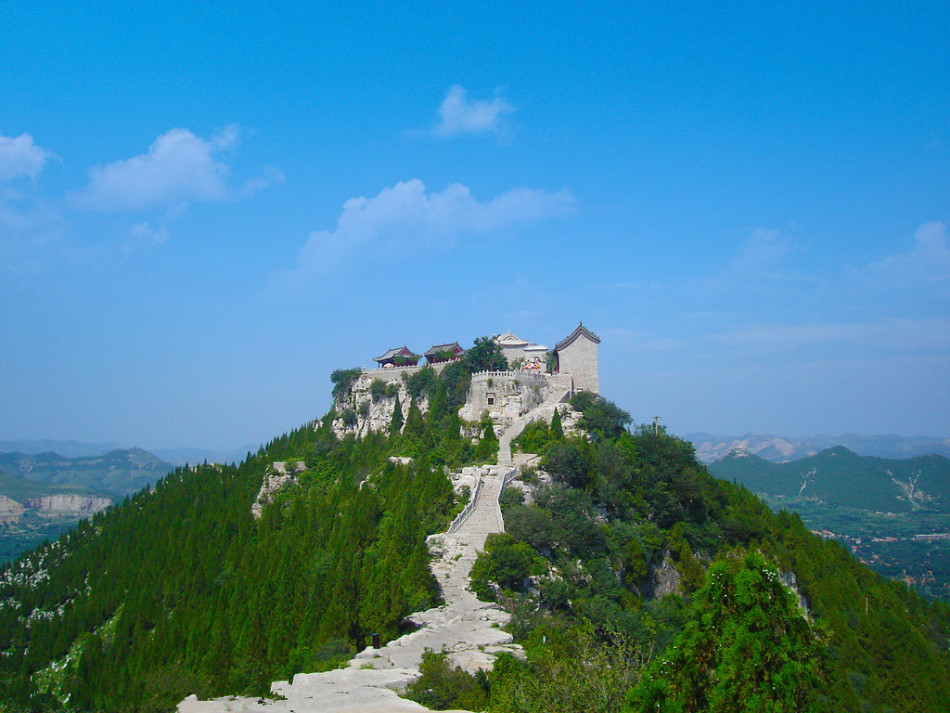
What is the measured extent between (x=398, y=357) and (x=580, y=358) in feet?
48.0

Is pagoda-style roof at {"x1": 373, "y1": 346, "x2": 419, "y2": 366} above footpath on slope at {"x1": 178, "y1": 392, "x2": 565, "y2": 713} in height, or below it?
above

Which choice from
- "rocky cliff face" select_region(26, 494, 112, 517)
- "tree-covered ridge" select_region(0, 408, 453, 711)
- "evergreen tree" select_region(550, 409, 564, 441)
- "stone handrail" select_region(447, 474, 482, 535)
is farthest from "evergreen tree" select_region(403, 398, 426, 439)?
"rocky cliff face" select_region(26, 494, 112, 517)

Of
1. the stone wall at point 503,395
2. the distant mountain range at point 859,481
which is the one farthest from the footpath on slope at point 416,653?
the distant mountain range at point 859,481

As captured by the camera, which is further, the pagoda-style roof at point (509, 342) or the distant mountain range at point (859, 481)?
the distant mountain range at point (859, 481)

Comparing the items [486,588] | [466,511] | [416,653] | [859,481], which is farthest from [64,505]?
[859,481]

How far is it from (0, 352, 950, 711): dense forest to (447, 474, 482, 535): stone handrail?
0.78 meters

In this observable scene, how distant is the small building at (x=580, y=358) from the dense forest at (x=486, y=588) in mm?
4381

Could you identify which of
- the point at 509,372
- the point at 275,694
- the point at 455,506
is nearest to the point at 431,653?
the point at 275,694

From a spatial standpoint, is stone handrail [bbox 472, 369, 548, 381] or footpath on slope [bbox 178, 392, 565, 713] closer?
footpath on slope [bbox 178, 392, 565, 713]

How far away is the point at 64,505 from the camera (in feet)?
586

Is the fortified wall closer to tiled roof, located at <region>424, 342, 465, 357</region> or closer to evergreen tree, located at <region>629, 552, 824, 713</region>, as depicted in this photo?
tiled roof, located at <region>424, 342, 465, 357</region>

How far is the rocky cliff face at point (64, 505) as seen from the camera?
174000mm

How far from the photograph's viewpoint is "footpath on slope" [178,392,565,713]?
15969 millimetres

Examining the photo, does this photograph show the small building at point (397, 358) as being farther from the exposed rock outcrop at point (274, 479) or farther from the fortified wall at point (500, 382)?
the exposed rock outcrop at point (274, 479)
